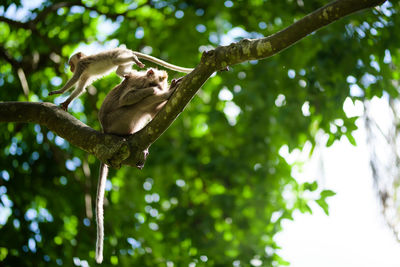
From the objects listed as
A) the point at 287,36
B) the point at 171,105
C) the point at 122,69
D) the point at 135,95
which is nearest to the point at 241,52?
the point at 287,36

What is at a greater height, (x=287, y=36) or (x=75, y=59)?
(x=287, y=36)

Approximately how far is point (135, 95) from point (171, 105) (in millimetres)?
1022

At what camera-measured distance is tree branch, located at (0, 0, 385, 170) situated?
2.83 m

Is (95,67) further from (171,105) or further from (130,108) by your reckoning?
(171,105)

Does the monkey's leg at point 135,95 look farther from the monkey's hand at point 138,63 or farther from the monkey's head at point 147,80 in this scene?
the monkey's hand at point 138,63

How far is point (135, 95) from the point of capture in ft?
14.4

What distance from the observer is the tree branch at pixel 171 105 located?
2826 mm

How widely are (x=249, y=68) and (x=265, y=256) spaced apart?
2.73 m

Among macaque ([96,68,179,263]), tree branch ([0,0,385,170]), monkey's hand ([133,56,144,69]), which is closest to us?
tree branch ([0,0,385,170])

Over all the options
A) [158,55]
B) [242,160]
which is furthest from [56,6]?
[242,160]

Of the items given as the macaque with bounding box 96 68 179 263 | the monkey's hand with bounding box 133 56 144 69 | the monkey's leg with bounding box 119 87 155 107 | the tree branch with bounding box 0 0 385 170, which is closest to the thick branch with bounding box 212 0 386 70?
the tree branch with bounding box 0 0 385 170

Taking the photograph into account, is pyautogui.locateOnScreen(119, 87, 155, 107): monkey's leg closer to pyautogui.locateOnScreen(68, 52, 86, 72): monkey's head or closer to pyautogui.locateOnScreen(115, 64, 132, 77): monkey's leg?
pyautogui.locateOnScreen(115, 64, 132, 77): monkey's leg

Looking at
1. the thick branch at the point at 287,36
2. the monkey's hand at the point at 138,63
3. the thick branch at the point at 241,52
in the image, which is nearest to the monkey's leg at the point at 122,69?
the monkey's hand at the point at 138,63

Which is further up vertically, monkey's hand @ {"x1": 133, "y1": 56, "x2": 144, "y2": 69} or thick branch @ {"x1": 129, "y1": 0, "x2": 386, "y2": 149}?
thick branch @ {"x1": 129, "y1": 0, "x2": 386, "y2": 149}
